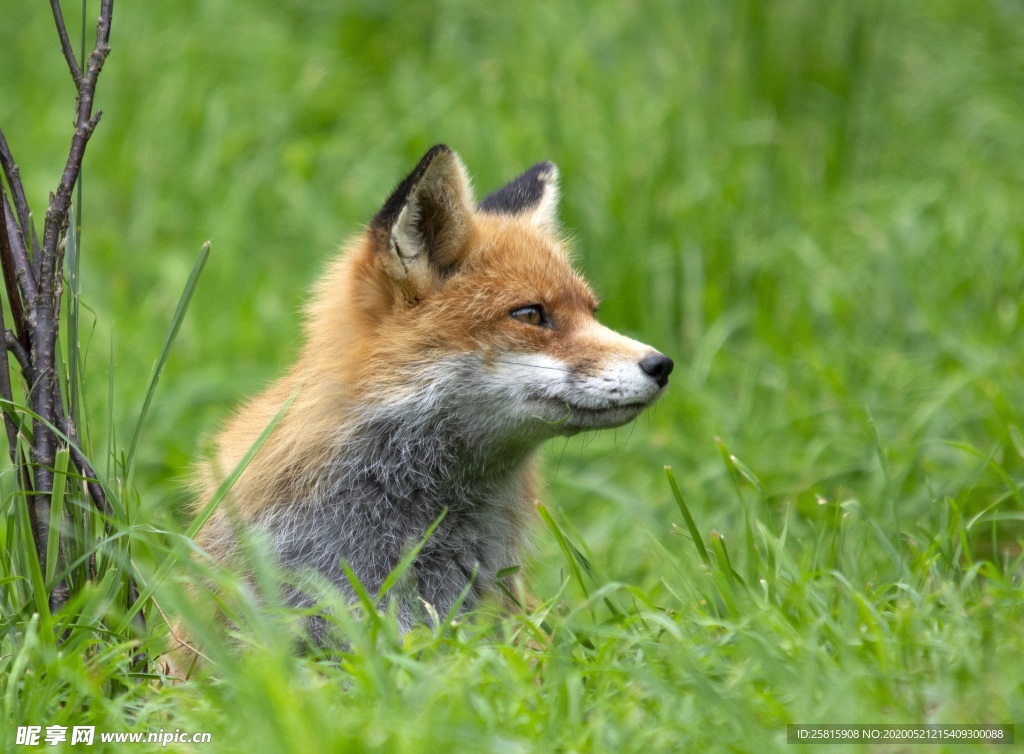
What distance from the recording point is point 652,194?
896 centimetres

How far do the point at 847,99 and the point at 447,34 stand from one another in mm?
3891

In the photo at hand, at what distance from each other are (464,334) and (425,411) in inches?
14.1

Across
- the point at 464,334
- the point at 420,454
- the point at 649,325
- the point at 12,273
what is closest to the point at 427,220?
the point at 464,334

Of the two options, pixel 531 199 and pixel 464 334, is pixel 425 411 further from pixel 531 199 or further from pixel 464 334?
pixel 531 199

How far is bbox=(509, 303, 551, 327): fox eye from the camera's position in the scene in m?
4.84

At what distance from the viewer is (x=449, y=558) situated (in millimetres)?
4629

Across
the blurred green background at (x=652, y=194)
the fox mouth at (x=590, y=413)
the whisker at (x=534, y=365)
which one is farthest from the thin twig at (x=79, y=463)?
the blurred green background at (x=652, y=194)

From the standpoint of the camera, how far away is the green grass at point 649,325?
11.0 ft

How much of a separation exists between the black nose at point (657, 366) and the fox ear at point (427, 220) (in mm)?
949

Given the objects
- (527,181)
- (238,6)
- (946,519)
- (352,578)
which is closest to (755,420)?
(527,181)

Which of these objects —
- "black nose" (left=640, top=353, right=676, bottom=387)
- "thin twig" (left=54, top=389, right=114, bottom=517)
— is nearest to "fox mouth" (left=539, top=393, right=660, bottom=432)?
"black nose" (left=640, top=353, right=676, bottom=387)

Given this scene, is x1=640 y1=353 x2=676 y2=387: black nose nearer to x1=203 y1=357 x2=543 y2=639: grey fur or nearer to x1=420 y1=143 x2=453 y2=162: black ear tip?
x1=203 y1=357 x2=543 y2=639: grey fur

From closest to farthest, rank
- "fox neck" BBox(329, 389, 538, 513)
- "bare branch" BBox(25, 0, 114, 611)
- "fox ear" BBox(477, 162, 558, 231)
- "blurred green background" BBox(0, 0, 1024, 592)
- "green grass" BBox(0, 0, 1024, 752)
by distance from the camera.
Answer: "green grass" BBox(0, 0, 1024, 752) → "bare branch" BBox(25, 0, 114, 611) → "fox neck" BBox(329, 389, 538, 513) → "fox ear" BBox(477, 162, 558, 231) → "blurred green background" BBox(0, 0, 1024, 592)

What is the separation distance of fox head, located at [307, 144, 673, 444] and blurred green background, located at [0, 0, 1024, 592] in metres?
2.20
